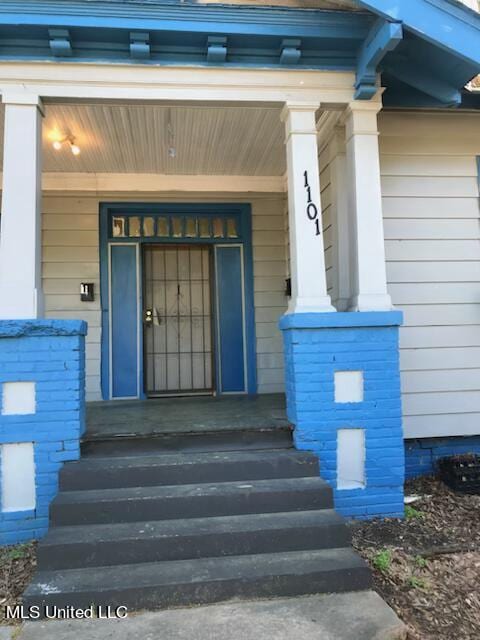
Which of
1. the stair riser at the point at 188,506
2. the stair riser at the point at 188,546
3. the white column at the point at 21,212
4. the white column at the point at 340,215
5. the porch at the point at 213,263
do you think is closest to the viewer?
the stair riser at the point at 188,546

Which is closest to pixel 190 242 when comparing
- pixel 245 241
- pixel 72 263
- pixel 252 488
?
pixel 245 241

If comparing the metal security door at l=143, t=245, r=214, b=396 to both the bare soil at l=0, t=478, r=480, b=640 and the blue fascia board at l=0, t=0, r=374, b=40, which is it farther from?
the bare soil at l=0, t=478, r=480, b=640

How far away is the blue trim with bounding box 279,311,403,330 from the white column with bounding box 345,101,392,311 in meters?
0.09

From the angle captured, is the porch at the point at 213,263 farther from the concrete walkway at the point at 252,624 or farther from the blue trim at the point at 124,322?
the concrete walkway at the point at 252,624

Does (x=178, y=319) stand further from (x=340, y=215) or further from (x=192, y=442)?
(x=192, y=442)

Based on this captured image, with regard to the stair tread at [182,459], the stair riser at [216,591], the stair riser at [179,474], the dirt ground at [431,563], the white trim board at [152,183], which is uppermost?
the white trim board at [152,183]

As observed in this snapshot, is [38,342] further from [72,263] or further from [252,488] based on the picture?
[72,263]

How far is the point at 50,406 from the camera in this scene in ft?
9.59

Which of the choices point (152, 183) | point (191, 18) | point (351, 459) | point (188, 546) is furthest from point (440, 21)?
point (188, 546)

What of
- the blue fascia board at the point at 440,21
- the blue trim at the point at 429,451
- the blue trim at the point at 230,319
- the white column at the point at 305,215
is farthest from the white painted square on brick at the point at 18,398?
the blue fascia board at the point at 440,21

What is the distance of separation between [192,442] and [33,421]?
100cm

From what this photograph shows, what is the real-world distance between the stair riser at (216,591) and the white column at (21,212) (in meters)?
1.66

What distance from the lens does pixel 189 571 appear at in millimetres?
2230

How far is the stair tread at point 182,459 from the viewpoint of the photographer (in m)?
2.78
